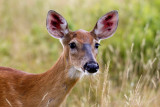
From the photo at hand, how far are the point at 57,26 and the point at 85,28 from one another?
3.64 meters

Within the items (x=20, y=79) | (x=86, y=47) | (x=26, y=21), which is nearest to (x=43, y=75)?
(x=20, y=79)

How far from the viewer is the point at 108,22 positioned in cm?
506

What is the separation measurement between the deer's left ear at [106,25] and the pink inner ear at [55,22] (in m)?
0.44

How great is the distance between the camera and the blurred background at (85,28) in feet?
22.6

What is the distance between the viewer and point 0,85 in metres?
4.46

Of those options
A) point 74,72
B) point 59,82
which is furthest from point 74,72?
point 59,82

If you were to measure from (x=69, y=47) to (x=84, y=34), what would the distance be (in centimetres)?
24

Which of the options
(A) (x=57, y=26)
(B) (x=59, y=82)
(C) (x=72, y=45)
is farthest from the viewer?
(A) (x=57, y=26)

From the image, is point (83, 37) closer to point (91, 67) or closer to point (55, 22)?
point (55, 22)

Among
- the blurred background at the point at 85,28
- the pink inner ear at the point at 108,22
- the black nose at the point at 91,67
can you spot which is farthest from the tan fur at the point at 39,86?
the blurred background at the point at 85,28

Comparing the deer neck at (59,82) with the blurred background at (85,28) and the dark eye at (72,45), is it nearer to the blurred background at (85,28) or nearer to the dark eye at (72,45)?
the dark eye at (72,45)

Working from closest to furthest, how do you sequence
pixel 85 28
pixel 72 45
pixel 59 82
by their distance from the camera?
1. pixel 59 82
2. pixel 72 45
3. pixel 85 28

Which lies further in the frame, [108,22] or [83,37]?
[108,22]

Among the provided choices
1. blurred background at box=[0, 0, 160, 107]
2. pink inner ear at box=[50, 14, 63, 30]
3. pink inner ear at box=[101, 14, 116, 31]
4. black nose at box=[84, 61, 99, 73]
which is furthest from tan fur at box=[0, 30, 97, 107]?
blurred background at box=[0, 0, 160, 107]
